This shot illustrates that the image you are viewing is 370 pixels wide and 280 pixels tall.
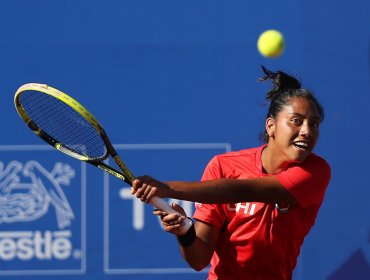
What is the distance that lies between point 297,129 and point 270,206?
26 cm

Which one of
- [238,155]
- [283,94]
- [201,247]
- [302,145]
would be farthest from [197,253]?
[283,94]

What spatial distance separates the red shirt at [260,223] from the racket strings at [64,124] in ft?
1.26

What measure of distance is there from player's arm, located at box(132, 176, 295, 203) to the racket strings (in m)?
0.31

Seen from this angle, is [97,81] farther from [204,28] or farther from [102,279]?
[102,279]

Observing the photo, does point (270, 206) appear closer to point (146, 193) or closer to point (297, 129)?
point (297, 129)

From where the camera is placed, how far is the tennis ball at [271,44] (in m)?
3.82

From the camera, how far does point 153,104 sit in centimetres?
391

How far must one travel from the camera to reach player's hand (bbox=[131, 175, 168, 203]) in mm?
2332

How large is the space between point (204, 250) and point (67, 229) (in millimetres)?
1344

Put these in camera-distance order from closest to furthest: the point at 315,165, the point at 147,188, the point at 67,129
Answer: the point at 147,188 → the point at 315,165 → the point at 67,129

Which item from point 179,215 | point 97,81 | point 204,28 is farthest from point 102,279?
point 179,215

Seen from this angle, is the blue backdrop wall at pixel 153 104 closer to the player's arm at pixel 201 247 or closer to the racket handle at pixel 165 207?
the player's arm at pixel 201 247

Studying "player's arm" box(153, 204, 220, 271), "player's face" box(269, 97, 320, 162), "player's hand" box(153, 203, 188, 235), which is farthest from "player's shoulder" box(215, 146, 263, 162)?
"player's hand" box(153, 203, 188, 235)

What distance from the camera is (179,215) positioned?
2539 mm
